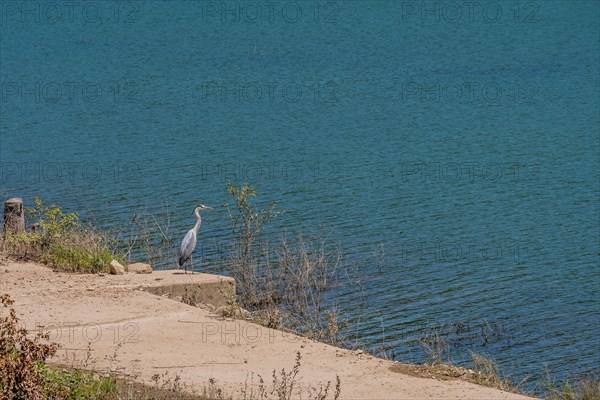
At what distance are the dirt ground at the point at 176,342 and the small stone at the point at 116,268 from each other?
0.16 m

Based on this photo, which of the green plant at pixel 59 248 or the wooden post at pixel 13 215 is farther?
the wooden post at pixel 13 215

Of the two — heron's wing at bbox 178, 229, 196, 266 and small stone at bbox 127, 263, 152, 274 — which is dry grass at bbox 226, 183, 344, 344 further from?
small stone at bbox 127, 263, 152, 274

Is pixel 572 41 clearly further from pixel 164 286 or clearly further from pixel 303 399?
pixel 303 399

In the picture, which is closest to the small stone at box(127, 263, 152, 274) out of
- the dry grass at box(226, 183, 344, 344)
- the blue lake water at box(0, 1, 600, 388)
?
the dry grass at box(226, 183, 344, 344)

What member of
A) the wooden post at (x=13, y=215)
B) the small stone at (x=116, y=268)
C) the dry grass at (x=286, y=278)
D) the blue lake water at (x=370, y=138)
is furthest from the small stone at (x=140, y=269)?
the blue lake water at (x=370, y=138)

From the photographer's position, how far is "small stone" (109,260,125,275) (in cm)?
1591

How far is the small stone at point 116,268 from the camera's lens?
1591 centimetres

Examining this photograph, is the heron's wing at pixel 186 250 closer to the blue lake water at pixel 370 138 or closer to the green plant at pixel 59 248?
the green plant at pixel 59 248

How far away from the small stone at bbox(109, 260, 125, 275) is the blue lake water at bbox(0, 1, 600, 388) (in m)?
3.29

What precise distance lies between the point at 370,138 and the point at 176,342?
15724 mm

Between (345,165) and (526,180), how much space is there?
3935 millimetres

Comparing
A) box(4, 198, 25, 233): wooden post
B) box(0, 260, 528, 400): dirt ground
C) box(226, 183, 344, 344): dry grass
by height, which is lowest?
box(0, 260, 528, 400): dirt ground

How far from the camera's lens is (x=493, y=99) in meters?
33.1

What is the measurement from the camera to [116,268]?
15.9 metres
